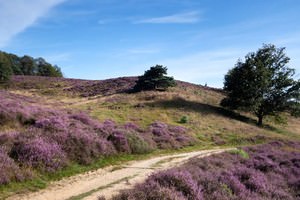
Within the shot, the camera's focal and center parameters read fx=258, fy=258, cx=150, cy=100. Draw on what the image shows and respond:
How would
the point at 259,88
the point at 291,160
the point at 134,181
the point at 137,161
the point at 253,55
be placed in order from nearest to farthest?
the point at 134,181
the point at 137,161
the point at 291,160
the point at 259,88
the point at 253,55

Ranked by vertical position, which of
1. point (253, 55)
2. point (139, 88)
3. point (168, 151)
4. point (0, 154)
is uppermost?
point (253, 55)

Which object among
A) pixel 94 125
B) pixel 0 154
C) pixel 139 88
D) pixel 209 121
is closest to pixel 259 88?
pixel 209 121

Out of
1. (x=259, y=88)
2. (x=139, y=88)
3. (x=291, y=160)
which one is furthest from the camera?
(x=139, y=88)

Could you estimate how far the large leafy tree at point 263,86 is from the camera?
136ft

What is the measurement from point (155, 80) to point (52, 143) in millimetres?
36185

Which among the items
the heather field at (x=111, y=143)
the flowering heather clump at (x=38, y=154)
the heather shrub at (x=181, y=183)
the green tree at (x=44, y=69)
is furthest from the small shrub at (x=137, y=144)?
the green tree at (x=44, y=69)

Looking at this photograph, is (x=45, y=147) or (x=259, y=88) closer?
(x=45, y=147)

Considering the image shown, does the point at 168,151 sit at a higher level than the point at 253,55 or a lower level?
lower

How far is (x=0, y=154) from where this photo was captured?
440 inches

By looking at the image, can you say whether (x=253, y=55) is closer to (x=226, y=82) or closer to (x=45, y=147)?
(x=226, y=82)

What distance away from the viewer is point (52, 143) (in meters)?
13.7

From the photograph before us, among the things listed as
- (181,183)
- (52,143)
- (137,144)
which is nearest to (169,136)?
(137,144)

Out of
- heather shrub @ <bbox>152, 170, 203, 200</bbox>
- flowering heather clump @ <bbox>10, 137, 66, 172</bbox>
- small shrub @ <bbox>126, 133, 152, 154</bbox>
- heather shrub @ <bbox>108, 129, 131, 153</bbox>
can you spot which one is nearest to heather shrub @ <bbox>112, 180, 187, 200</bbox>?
heather shrub @ <bbox>152, 170, 203, 200</bbox>

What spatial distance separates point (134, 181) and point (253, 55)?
39.0m
